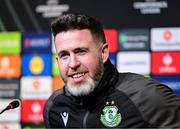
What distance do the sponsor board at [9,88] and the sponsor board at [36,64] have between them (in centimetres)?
8

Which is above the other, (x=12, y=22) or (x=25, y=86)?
(x=12, y=22)

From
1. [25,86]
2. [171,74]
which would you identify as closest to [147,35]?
[171,74]

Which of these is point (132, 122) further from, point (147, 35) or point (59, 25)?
point (147, 35)

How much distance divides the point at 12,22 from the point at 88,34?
1.20 metres

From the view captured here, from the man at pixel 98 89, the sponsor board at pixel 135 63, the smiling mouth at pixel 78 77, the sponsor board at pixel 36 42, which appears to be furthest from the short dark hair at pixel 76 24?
the sponsor board at pixel 36 42

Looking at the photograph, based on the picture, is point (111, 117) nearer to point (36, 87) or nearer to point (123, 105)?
point (123, 105)

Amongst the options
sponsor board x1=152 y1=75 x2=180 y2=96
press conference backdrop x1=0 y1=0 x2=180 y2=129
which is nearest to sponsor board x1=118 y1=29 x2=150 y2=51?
press conference backdrop x1=0 y1=0 x2=180 y2=129

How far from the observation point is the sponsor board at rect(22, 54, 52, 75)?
2277mm

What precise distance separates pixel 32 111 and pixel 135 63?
2.06ft

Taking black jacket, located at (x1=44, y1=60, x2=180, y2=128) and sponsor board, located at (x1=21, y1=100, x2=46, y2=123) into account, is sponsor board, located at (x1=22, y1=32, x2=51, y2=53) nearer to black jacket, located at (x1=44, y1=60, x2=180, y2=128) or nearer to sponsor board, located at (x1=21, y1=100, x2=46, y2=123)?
sponsor board, located at (x1=21, y1=100, x2=46, y2=123)

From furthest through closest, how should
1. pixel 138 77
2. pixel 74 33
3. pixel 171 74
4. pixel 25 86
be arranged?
pixel 25 86 < pixel 171 74 < pixel 138 77 < pixel 74 33

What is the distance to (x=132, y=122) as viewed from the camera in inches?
48.1

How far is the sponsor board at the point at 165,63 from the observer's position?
215 cm

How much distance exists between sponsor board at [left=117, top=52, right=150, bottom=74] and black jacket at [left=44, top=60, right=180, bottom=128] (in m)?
0.83
